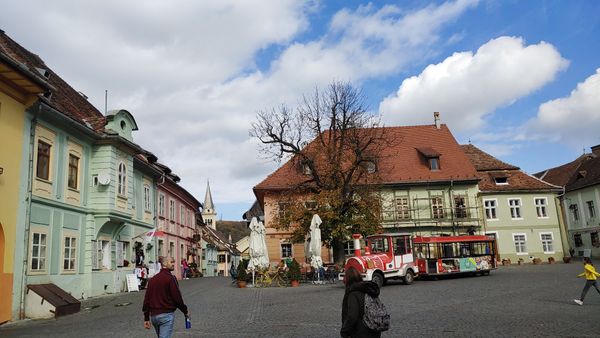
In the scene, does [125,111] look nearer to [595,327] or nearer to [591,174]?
[595,327]

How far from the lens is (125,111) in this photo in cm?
2448

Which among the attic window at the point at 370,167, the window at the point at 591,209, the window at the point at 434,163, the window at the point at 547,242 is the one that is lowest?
the window at the point at 547,242

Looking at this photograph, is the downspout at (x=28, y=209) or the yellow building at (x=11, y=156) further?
the downspout at (x=28, y=209)

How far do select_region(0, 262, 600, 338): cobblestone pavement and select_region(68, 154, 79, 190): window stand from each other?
4843mm

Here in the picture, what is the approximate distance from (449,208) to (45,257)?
32.1m

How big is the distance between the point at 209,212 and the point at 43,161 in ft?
288

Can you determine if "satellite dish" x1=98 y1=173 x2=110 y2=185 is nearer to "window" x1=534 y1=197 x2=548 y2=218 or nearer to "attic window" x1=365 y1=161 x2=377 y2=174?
"attic window" x1=365 y1=161 x2=377 y2=174

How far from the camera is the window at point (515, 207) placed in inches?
1695

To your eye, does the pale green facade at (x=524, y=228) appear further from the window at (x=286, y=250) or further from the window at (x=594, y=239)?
the window at (x=286, y=250)

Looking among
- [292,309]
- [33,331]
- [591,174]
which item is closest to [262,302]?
[292,309]

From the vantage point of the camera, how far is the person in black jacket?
226 inches

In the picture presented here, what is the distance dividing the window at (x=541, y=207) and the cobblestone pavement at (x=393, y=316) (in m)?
25.0

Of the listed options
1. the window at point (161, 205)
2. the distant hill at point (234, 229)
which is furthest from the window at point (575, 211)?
the distant hill at point (234, 229)

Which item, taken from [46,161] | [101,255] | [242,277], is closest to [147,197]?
[101,255]
